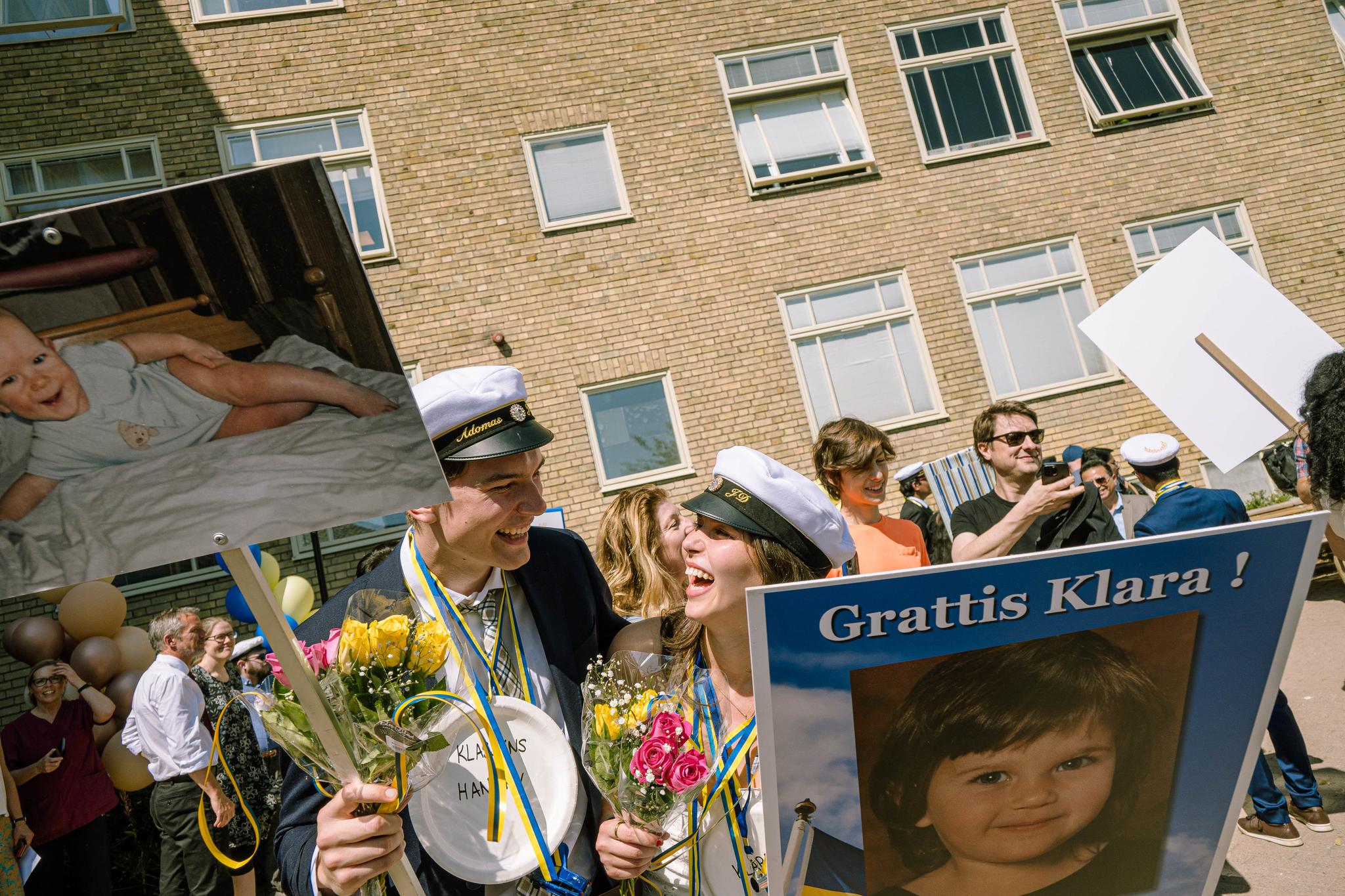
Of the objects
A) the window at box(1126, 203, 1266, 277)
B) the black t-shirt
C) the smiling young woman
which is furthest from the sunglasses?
the window at box(1126, 203, 1266, 277)

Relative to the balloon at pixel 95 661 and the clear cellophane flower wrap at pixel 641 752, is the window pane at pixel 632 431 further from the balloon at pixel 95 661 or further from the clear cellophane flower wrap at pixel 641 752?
the clear cellophane flower wrap at pixel 641 752

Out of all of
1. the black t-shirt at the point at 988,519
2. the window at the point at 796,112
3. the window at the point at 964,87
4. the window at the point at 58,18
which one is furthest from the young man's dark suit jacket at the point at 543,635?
the window at the point at 58,18

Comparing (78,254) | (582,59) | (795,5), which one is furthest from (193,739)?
(795,5)

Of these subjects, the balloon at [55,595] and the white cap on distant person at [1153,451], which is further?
the balloon at [55,595]

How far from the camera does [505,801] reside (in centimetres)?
215

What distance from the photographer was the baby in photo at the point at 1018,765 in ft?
5.30

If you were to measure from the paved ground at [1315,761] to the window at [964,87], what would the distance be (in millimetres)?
7274

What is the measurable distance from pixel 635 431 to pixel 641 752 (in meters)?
10.5

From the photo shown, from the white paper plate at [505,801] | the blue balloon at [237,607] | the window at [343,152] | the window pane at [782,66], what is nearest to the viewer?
the white paper plate at [505,801]

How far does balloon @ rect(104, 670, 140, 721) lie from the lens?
7.80 metres

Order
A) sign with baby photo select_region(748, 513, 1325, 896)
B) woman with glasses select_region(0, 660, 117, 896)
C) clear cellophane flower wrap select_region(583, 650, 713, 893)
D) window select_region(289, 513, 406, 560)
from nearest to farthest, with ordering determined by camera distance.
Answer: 1. sign with baby photo select_region(748, 513, 1325, 896)
2. clear cellophane flower wrap select_region(583, 650, 713, 893)
3. woman with glasses select_region(0, 660, 117, 896)
4. window select_region(289, 513, 406, 560)

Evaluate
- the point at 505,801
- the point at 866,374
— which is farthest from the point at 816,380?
the point at 505,801

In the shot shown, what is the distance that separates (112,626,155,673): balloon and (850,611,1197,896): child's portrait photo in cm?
817

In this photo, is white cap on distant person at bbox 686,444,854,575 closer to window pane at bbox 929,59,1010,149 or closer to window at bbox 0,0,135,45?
window pane at bbox 929,59,1010,149
